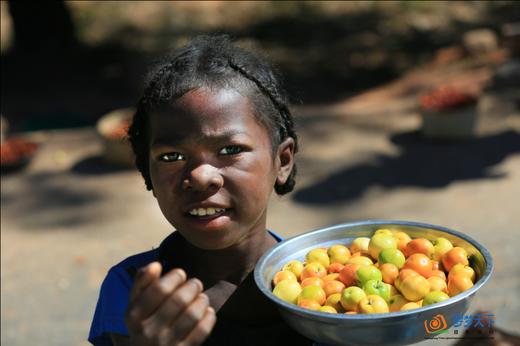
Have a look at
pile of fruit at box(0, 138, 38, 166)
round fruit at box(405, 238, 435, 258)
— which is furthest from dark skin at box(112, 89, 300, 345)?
pile of fruit at box(0, 138, 38, 166)

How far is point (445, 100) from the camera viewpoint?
298 inches

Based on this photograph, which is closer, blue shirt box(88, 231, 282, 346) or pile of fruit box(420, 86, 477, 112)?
blue shirt box(88, 231, 282, 346)

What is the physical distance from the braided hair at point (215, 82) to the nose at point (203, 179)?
0.21 meters

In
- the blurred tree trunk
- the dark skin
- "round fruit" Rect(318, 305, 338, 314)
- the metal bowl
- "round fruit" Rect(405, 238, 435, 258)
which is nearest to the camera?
the metal bowl

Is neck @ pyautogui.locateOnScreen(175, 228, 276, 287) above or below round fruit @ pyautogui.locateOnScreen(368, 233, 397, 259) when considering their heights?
below

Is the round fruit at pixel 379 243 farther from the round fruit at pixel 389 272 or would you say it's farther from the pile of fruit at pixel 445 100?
the pile of fruit at pixel 445 100

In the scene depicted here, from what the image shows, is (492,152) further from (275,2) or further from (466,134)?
(275,2)

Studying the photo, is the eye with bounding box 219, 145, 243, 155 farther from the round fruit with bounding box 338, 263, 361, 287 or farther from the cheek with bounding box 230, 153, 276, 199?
the round fruit with bounding box 338, 263, 361, 287

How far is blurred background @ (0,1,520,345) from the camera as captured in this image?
492 cm

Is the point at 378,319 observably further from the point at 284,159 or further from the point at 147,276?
the point at 284,159

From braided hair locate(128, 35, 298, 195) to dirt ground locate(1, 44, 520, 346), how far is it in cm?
163

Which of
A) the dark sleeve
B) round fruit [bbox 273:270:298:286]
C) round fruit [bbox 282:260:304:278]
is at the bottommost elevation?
the dark sleeve

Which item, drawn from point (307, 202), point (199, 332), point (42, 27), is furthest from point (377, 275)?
point (42, 27)

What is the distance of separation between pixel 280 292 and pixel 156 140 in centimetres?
46
